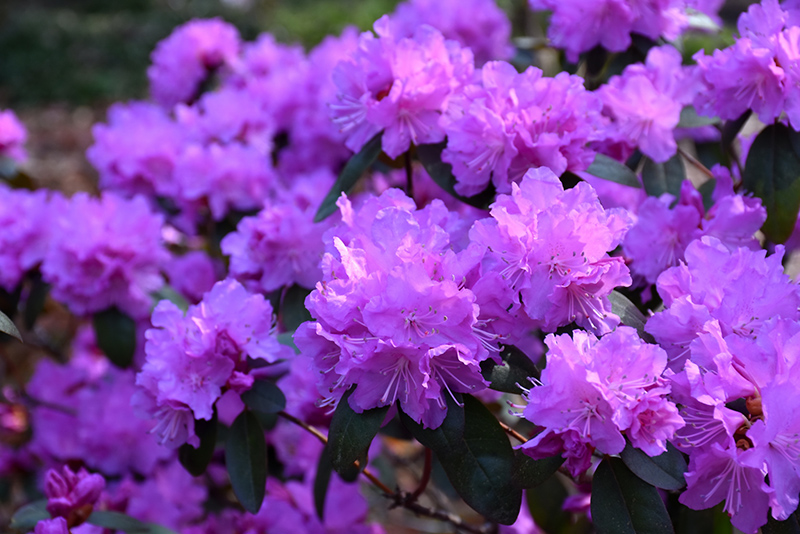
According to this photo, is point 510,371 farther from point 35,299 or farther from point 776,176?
point 35,299

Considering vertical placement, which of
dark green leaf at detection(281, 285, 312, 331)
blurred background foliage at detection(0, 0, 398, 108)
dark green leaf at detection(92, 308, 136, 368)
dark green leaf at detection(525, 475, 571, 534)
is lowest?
blurred background foliage at detection(0, 0, 398, 108)

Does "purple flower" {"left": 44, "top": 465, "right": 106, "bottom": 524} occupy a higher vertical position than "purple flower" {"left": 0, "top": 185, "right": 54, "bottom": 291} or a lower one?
lower

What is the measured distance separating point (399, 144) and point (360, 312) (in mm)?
380

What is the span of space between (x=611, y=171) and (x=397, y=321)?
50 cm

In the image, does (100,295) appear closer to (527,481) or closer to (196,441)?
(196,441)

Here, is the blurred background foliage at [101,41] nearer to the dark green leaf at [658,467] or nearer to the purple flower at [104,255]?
the purple flower at [104,255]

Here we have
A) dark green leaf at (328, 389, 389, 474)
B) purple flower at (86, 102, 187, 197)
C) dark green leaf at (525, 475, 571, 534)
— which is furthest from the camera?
purple flower at (86, 102, 187, 197)

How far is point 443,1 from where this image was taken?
1.95 meters

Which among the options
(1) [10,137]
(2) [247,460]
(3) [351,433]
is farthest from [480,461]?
(1) [10,137]

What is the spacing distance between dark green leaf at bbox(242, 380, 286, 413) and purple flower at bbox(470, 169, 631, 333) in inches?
15.8

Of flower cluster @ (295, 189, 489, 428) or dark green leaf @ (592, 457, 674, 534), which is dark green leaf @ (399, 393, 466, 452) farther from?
dark green leaf @ (592, 457, 674, 534)

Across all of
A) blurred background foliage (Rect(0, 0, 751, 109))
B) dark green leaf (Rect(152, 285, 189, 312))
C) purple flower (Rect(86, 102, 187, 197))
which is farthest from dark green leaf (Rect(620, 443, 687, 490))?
blurred background foliage (Rect(0, 0, 751, 109))

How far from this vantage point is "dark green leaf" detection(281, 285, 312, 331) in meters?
1.25

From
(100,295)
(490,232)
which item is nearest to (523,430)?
(490,232)
